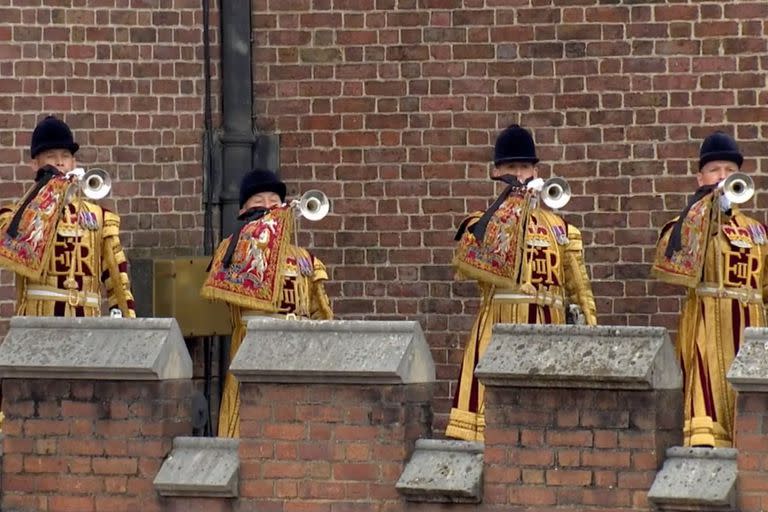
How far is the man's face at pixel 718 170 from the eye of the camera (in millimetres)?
13875

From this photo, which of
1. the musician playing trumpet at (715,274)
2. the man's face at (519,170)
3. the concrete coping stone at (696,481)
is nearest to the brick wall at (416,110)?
the man's face at (519,170)

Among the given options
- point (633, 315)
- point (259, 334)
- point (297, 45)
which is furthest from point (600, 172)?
point (259, 334)

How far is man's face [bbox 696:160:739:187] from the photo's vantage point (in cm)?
1388

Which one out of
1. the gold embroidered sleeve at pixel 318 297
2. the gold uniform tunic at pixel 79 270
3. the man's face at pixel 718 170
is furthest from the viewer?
the gold embroidered sleeve at pixel 318 297

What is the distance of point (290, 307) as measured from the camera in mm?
14680

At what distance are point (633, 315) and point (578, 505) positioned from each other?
5198 mm

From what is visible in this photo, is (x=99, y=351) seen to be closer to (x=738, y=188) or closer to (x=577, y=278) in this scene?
(x=577, y=278)

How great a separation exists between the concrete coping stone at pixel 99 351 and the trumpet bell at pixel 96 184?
6.79ft

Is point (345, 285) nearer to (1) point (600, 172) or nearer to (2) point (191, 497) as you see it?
(1) point (600, 172)

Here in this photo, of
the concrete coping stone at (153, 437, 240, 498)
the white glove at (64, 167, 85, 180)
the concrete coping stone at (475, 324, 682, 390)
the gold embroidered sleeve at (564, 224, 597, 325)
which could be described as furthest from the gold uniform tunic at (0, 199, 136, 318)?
the concrete coping stone at (475, 324, 682, 390)

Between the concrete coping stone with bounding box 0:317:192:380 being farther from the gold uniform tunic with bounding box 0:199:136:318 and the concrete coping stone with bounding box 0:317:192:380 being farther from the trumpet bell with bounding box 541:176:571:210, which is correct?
the trumpet bell with bounding box 541:176:571:210

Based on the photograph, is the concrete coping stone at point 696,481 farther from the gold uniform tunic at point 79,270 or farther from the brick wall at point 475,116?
the brick wall at point 475,116

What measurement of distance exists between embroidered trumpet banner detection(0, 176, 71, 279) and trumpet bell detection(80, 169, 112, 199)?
131 mm

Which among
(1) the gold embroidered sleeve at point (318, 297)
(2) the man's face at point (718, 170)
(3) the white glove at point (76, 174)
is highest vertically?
(2) the man's face at point (718, 170)
